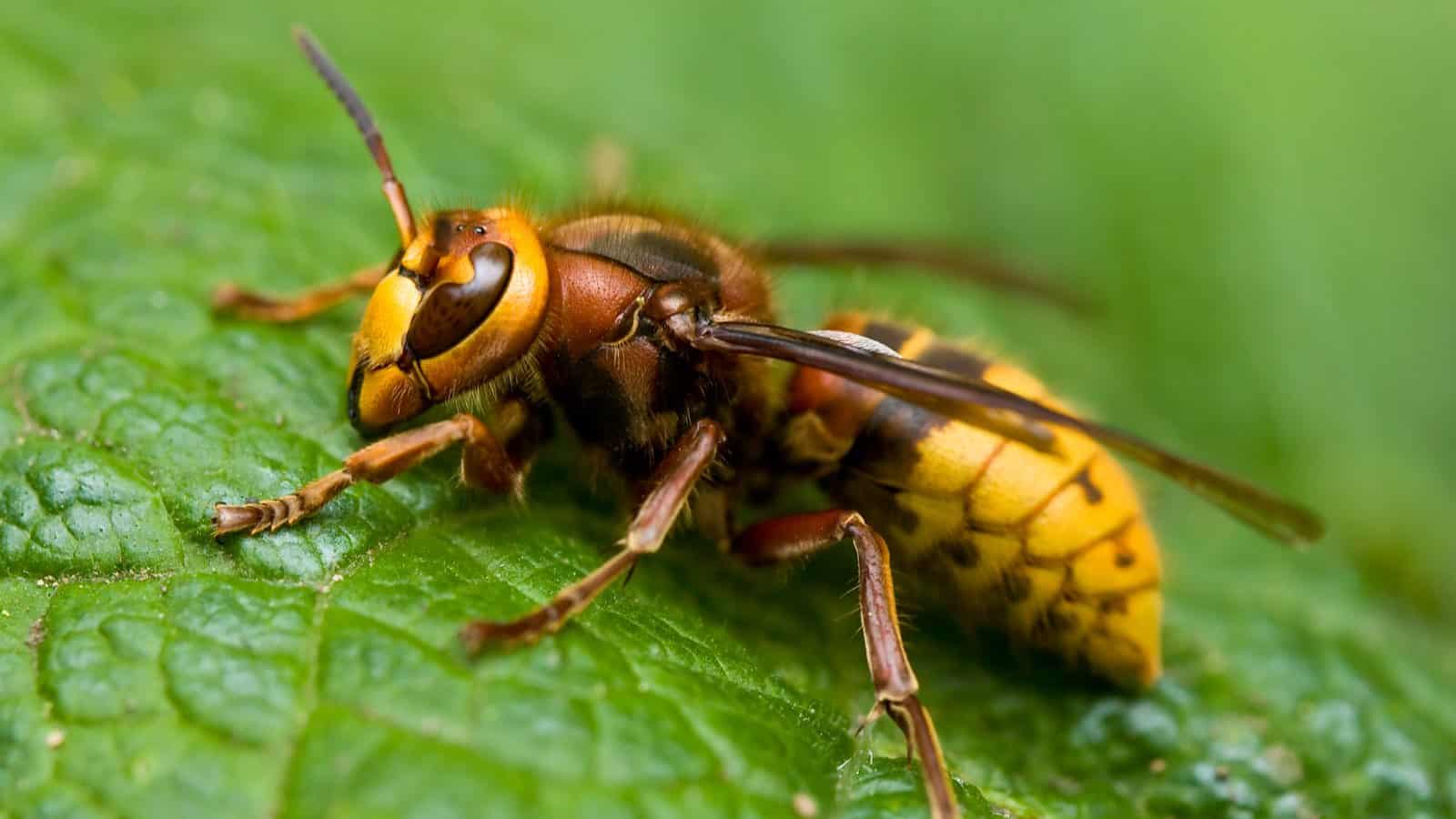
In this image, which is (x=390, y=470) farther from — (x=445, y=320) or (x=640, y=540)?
(x=640, y=540)

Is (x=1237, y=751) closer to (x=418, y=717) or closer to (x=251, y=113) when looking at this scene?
(x=418, y=717)

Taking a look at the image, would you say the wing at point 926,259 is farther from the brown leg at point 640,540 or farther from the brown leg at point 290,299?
the brown leg at point 290,299

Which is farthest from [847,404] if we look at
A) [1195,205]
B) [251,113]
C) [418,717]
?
[1195,205]

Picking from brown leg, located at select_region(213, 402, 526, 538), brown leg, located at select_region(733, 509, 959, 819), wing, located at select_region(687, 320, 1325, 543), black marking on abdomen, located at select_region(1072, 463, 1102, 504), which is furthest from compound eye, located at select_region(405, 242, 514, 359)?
black marking on abdomen, located at select_region(1072, 463, 1102, 504)

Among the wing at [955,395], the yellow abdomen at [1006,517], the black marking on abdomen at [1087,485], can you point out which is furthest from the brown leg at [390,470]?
the black marking on abdomen at [1087,485]

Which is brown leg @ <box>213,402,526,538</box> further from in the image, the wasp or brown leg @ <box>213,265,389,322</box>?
brown leg @ <box>213,265,389,322</box>

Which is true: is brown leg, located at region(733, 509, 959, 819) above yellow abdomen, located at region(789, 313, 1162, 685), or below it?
below

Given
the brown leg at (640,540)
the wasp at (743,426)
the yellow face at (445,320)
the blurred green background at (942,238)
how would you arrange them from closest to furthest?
the brown leg at (640,540) → the wasp at (743,426) → the yellow face at (445,320) → the blurred green background at (942,238)
